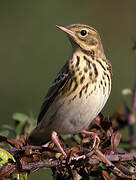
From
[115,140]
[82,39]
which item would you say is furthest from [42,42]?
[115,140]

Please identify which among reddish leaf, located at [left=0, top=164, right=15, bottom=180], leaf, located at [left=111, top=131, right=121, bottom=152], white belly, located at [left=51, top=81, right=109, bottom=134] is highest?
reddish leaf, located at [left=0, top=164, right=15, bottom=180]

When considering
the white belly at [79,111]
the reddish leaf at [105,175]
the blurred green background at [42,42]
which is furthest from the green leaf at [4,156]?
the blurred green background at [42,42]

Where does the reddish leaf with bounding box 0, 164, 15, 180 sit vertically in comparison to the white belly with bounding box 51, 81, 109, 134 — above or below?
above

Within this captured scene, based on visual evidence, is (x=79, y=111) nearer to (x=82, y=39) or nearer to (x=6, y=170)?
(x=82, y=39)

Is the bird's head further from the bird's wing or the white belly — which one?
the white belly

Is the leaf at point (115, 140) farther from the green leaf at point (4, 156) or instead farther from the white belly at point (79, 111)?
the white belly at point (79, 111)

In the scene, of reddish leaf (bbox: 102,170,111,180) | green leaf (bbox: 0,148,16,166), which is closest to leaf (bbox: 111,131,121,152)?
reddish leaf (bbox: 102,170,111,180)

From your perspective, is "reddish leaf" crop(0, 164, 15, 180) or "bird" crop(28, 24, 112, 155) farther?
"bird" crop(28, 24, 112, 155)

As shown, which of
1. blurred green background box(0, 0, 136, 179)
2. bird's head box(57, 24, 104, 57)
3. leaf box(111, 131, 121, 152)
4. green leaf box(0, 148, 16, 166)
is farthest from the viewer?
blurred green background box(0, 0, 136, 179)
